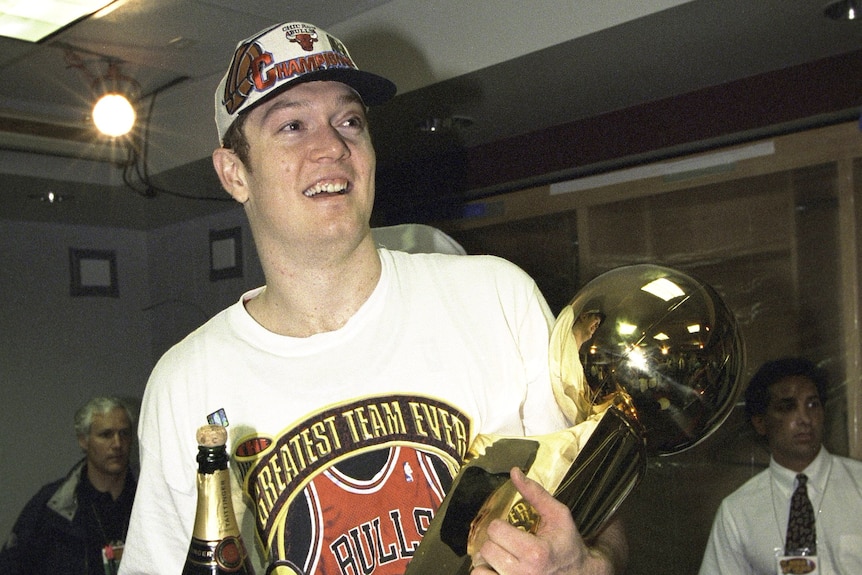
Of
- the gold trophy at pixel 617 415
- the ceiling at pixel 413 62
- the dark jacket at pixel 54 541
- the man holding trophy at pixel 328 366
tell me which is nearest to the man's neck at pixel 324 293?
the man holding trophy at pixel 328 366

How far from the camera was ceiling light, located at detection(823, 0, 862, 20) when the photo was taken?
2.13 metres

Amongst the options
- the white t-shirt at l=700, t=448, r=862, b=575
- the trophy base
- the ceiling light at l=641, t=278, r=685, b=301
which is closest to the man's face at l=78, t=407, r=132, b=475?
the white t-shirt at l=700, t=448, r=862, b=575

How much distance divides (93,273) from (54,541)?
2.07 m

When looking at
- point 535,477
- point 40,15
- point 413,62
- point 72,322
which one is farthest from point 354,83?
point 72,322

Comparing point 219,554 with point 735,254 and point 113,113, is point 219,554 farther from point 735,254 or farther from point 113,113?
point 113,113

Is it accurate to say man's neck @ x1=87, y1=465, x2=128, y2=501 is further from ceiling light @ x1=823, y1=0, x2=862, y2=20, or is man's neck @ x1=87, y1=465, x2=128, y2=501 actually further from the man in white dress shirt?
ceiling light @ x1=823, y1=0, x2=862, y2=20

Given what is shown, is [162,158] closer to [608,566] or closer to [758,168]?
[758,168]

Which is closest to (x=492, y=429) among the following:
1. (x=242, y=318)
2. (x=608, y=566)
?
(x=608, y=566)

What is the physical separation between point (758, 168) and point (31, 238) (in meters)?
3.97

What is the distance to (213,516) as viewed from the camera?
2.67 ft

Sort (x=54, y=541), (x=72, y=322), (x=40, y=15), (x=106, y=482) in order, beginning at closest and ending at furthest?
(x=40, y=15)
(x=54, y=541)
(x=106, y=482)
(x=72, y=322)

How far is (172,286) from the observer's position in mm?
5020

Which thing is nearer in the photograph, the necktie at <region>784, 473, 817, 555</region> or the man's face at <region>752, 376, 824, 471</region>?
the necktie at <region>784, 473, 817, 555</region>

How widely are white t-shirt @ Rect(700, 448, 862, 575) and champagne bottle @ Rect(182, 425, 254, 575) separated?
2.23 m
